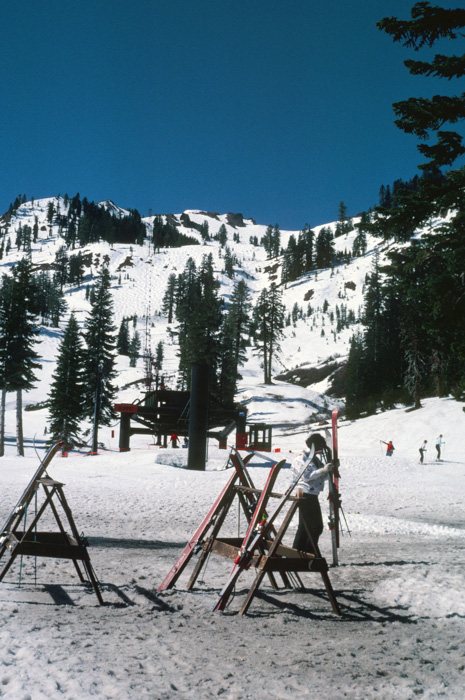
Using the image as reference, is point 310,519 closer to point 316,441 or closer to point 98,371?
point 316,441

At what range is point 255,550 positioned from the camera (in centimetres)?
658

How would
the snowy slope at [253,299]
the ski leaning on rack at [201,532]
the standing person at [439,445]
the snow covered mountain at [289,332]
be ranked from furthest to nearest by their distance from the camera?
the snowy slope at [253,299]
the snow covered mountain at [289,332]
the standing person at [439,445]
the ski leaning on rack at [201,532]

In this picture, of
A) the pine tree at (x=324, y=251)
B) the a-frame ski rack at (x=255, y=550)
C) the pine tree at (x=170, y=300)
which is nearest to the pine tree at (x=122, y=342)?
the pine tree at (x=170, y=300)

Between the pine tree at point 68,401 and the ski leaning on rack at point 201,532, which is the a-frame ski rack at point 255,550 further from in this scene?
the pine tree at point 68,401

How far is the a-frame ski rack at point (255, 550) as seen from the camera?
5672 millimetres

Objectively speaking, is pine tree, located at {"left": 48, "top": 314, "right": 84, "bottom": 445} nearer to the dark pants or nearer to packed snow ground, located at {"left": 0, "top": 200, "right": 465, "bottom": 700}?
packed snow ground, located at {"left": 0, "top": 200, "right": 465, "bottom": 700}

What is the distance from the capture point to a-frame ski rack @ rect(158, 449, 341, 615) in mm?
5672

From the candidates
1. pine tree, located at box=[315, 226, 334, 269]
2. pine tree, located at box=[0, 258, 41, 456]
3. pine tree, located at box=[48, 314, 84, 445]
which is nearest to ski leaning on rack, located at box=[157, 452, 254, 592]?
pine tree, located at box=[0, 258, 41, 456]

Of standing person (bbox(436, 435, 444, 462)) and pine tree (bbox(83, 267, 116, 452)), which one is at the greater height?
pine tree (bbox(83, 267, 116, 452))

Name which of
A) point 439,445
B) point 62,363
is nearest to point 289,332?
point 62,363

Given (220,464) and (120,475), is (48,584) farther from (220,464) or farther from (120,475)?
(220,464)

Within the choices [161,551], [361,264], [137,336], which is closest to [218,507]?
[161,551]

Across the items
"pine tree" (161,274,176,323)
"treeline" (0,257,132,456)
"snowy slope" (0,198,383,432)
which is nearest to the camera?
"treeline" (0,257,132,456)

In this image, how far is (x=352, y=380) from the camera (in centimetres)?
6156
